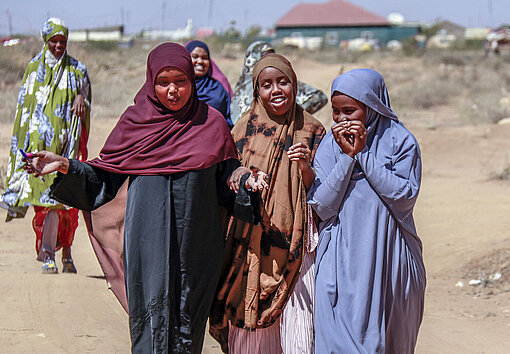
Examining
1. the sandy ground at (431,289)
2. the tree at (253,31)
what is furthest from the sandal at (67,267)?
the tree at (253,31)

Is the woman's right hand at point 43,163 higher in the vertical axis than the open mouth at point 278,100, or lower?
lower

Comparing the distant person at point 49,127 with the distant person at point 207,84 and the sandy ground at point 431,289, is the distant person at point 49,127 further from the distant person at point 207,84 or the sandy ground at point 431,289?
the distant person at point 207,84

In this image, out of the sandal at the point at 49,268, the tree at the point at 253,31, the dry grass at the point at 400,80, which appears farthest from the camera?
the tree at the point at 253,31

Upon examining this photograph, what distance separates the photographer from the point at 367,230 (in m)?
3.61

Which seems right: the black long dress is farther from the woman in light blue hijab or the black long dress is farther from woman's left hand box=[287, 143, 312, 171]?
the woman in light blue hijab

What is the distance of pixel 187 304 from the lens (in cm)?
379

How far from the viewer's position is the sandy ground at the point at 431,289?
5.20 metres

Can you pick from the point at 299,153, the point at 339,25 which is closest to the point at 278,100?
the point at 299,153

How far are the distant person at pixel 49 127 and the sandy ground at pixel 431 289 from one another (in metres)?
0.42

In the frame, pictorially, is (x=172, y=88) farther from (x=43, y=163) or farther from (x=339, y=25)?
(x=339, y=25)

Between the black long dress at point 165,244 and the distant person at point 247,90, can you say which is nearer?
the black long dress at point 165,244

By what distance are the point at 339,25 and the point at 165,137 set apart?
65.1 m

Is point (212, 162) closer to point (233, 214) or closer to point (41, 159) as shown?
point (233, 214)

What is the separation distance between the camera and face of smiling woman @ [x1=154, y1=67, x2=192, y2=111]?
371cm
